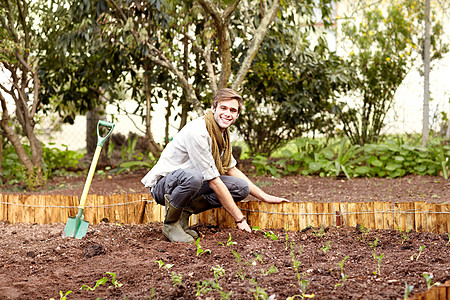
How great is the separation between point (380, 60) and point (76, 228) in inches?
194

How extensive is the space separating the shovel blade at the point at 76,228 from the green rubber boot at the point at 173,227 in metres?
0.57

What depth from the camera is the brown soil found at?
7.30 feet

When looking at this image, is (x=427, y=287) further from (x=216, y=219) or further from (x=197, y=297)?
(x=216, y=219)

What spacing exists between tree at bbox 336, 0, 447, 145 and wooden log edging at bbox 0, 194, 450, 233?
3.39 m

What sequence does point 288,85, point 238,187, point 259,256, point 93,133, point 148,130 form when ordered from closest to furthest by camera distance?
point 259,256
point 238,187
point 148,130
point 288,85
point 93,133

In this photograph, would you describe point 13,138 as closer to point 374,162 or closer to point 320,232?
point 320,232

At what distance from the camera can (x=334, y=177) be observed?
5.76 m

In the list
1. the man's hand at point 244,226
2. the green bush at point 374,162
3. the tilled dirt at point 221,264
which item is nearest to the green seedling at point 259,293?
the tilled dirt at point 221,264

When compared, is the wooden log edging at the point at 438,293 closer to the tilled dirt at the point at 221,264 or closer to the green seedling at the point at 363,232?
the tilled dirt at the point at 221,264

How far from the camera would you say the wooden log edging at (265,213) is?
3213mm

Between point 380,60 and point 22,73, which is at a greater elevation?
point 380,60

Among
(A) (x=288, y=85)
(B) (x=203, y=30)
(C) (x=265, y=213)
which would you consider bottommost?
→ (C) (x=265, y=213)

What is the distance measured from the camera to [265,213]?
11.8ft

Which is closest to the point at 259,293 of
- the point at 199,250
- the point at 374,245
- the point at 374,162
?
the point at 199,250
